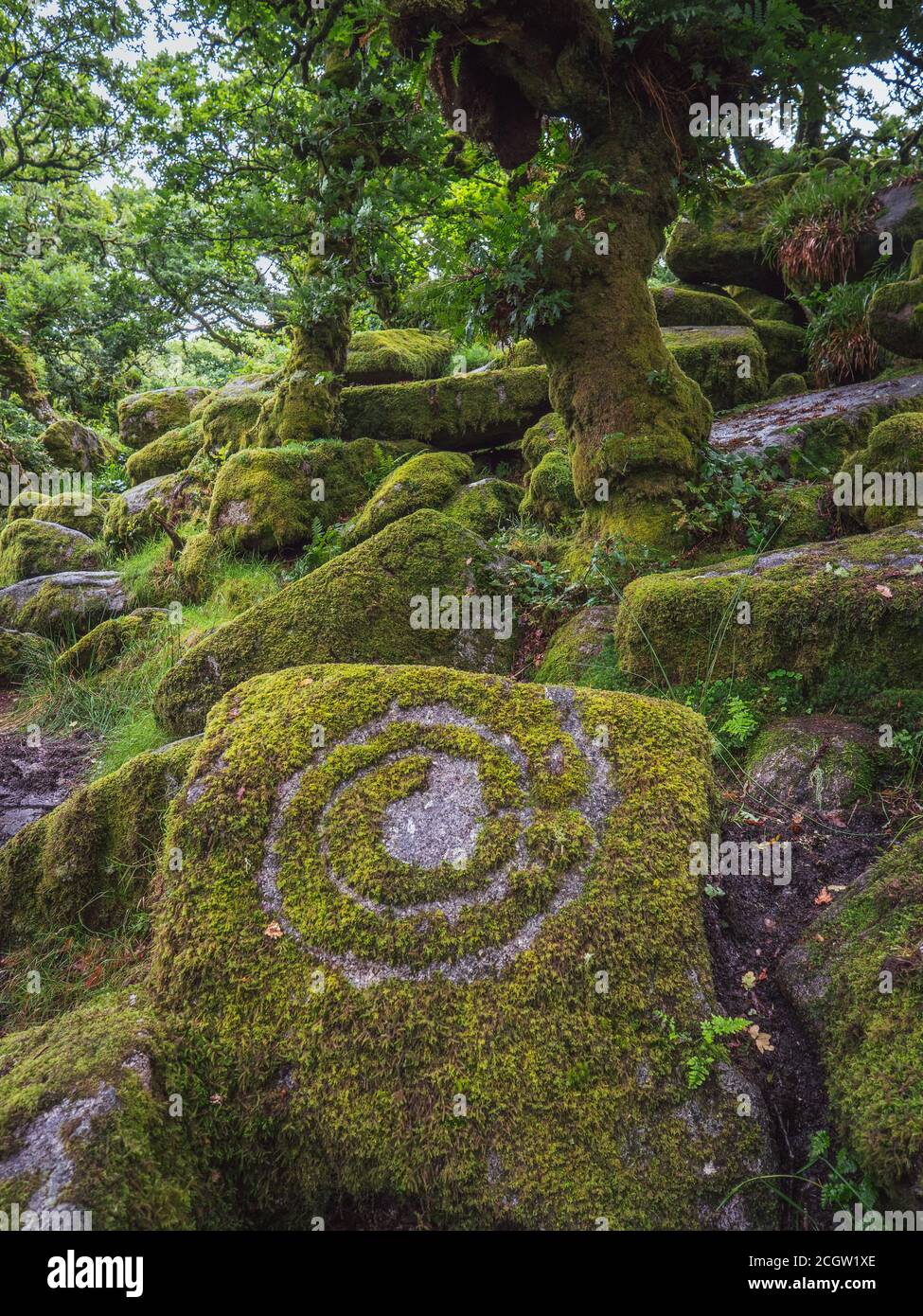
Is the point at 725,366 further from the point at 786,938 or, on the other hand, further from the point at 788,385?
the point at 786,938

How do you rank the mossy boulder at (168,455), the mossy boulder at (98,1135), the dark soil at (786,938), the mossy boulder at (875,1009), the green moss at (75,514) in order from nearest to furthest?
1. the mossy boulder at (98,1135)
2. the mossy boulder at (875,1009)
3. the dark soil at (786,938)
4. the green moss at (75,514)
5. the mossy boulder at (168,455)

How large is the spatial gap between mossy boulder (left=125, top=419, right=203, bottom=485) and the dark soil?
10.6m

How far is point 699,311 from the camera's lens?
9750 mm

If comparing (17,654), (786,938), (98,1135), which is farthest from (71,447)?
(786,938)

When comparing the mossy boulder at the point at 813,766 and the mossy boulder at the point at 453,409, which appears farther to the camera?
the mossy boulder at the point at 453,409

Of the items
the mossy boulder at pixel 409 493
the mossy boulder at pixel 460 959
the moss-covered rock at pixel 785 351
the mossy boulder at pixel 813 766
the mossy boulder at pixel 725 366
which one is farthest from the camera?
the moss-covered rock at pixel 785 351

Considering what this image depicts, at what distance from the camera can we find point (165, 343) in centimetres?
2409

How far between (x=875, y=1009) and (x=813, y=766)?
4.22 feet

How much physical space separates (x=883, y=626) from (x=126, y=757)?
476cm

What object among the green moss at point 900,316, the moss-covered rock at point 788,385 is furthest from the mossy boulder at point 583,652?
the moss-covered rock at point 788,385

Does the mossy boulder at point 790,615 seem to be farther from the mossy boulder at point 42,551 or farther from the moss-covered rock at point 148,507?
the mossy boulder at point 42,551

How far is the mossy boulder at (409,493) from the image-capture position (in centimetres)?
666

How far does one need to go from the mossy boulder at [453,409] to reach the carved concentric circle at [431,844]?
264 inches

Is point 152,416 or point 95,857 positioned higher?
point 152,416
